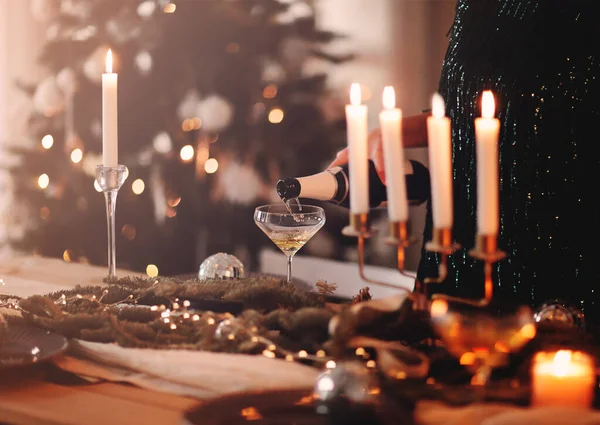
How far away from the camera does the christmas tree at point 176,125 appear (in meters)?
3.08

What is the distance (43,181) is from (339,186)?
258cm

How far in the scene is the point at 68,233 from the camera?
3.71 m

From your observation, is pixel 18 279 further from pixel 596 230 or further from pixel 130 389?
pixel 596 230

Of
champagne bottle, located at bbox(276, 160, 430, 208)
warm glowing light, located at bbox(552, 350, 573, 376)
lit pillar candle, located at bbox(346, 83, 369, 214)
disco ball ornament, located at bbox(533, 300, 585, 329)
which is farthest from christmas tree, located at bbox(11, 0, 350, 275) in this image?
warm glowing light, located at bbox(552, 350, 573, 376)

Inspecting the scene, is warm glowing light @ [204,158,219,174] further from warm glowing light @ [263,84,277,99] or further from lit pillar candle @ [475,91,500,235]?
lit pillar candle @ [475,91,500,235]

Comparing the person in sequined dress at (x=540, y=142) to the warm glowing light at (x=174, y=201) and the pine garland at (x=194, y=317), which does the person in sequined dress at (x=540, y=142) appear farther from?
the warm glowing light at (x=174, y=201)

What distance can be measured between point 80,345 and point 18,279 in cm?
50

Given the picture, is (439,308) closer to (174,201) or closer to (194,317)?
(194,317)

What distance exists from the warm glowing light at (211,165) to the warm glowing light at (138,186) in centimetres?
30

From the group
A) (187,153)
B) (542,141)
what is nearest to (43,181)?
(187,153)

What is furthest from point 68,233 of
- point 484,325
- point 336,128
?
point 484,325

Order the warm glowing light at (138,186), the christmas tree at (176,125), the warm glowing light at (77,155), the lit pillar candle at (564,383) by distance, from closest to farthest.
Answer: the lit pillar candle at (564,383)
the christmas tree at (176,125)
the warm glowing light at (138,186)
the warm glowing light at (77,155)

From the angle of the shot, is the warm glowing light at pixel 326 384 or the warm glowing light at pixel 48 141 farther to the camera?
the warm glowing light at pixel 48 141

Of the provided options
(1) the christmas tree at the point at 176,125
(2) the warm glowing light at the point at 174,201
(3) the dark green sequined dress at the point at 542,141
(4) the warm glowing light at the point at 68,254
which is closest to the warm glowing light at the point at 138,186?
(1) the christmas tree at the point at 176,125
